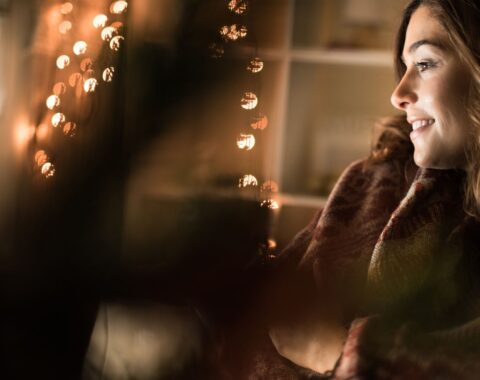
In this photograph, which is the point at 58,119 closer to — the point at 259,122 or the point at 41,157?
the point at 41,157

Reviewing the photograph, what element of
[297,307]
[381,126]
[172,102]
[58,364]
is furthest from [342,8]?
[58,364]

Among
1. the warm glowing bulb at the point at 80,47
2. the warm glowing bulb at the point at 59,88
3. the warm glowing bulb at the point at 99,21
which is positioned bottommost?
the warm glowing bulb at the point at 59,88

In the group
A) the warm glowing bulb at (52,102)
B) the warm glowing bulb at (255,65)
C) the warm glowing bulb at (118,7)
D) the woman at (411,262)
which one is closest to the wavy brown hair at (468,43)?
the woman at (411,262)

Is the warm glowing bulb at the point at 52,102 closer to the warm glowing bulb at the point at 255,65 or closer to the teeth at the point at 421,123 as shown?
the warm glowing bulb at the point at 255,65

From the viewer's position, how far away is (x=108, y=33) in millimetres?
709

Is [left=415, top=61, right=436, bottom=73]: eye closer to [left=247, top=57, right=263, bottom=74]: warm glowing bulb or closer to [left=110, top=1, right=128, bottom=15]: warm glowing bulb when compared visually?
[left=247, top=57, right=263, bottom=74]: warm glowing bulb

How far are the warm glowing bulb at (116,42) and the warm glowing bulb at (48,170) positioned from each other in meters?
0.18

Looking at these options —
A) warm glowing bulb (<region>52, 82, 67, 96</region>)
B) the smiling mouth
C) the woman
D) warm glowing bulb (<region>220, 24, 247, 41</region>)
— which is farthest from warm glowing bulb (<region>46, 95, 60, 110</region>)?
the smiling mouth

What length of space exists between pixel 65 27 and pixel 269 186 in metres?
0.36

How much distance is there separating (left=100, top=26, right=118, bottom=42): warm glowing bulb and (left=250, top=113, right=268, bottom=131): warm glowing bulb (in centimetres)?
22

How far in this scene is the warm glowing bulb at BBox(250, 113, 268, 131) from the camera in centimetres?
74

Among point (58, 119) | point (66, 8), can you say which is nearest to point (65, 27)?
point (66, 8)

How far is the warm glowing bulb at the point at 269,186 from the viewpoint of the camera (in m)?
0.76

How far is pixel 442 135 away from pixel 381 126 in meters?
0.14
